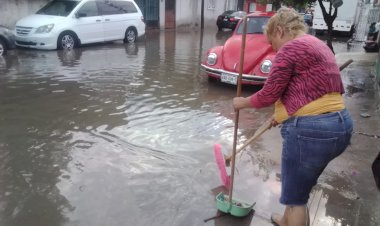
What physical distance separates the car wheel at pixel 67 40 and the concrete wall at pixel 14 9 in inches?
139

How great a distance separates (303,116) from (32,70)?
7945mm

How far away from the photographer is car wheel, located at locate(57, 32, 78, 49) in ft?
37.8

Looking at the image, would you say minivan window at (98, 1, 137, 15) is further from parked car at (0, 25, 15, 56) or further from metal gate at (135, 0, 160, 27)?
metal gate at (135, 0, 160, 27)

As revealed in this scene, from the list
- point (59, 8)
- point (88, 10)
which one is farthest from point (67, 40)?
point (88, 10)

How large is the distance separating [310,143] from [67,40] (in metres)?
10.9

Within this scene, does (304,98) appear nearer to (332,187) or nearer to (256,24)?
(332,187)

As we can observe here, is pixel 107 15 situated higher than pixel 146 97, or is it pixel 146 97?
pixel 107 15

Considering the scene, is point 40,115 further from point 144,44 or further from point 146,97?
point 144,44

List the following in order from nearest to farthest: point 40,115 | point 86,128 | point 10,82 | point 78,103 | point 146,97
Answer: point 86,128 < point 40,115 < point 78,103 < point 146,97 < point 10,82

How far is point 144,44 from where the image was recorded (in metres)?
14.6

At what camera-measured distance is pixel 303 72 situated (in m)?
2.20

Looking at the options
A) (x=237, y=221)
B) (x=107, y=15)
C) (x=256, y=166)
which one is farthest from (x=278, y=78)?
(x=107, y=15)

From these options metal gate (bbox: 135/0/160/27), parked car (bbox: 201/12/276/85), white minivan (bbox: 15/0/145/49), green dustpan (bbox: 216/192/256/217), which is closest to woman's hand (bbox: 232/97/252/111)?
green dustpan (bbox: 216/192/256/217)

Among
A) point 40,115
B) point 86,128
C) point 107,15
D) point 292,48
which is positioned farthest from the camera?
point 107,15
